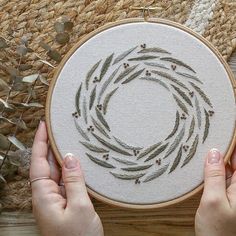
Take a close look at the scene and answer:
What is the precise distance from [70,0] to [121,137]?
29 cm

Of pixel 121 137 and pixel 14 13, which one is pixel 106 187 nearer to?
pixel 121 137

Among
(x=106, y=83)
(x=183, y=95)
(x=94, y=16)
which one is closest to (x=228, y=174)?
(x=183, y=95)

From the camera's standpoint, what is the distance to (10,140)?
104 centimetres

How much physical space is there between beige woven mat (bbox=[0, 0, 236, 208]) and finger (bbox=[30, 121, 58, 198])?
0.09m

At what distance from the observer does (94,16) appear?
3.66 ft

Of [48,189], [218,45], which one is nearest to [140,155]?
[48,189]

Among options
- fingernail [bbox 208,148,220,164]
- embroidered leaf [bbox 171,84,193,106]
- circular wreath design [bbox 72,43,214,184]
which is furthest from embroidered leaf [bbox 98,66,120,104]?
fingernail [bbox 208,148,220,164]

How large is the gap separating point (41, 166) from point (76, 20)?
0.93ft

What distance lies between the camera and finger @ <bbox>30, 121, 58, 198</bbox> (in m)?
1.00

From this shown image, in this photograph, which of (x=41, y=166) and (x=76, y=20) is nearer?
(x=41, y=166)

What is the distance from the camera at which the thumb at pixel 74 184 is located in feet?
3.21

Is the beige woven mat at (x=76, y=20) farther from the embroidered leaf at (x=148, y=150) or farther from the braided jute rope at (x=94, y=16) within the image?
the embroidered leaf at (x=148, y=150)

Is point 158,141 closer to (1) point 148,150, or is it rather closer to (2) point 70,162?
(1) point 148,150

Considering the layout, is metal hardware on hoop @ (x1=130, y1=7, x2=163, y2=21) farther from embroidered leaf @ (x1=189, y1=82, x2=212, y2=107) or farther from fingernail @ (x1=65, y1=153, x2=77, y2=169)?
fingernail @ (x1=65, y1=153, x2=77, y2=169)
